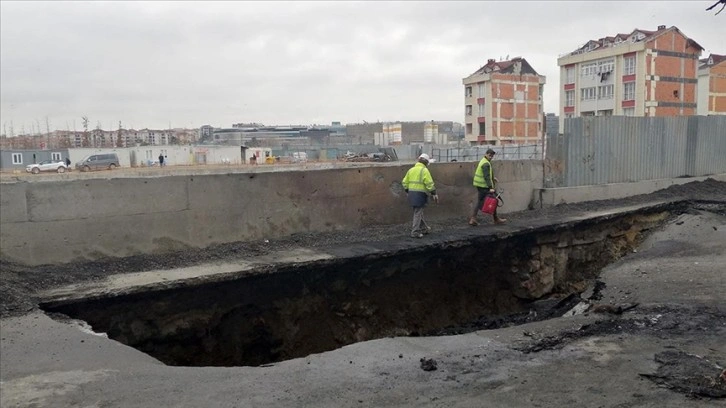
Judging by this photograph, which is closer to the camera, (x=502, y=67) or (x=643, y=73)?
(x=643, y=73)

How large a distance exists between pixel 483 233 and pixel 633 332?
4661 millimetres

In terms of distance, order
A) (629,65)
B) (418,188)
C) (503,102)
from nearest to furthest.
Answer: (418,188) → (629,65) → (503,102)

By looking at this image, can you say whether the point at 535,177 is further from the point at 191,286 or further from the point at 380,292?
the point at 191,286

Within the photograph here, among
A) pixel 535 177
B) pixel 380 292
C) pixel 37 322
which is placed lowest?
pixel 380 292

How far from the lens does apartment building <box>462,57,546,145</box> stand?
64.9 meters

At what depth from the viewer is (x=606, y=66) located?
56.2m

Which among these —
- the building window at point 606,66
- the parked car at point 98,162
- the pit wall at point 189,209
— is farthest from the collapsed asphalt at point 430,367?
the building window at point 606,66

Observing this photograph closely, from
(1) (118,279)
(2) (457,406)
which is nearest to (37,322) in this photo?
(1) (118,279)

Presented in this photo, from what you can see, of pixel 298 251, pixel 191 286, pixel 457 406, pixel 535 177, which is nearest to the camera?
pixel 457 406

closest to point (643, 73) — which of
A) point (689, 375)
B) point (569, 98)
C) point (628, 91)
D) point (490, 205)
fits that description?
point (628, 91)

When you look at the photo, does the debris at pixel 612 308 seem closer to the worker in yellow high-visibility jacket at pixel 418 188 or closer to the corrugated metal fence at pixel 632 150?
the worker in yellow high-visibility jacket at pixel 418 188

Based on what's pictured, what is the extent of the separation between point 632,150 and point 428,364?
477 inches

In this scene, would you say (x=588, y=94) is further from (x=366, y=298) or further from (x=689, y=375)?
(x=689, y=375)

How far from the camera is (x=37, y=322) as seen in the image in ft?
18.9
